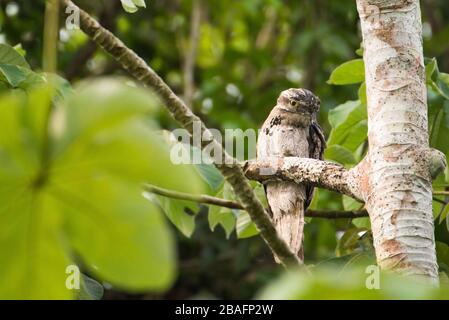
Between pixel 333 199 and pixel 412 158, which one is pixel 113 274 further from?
pixel 333 199

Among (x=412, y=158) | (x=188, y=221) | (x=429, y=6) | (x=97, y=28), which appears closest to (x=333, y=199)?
(x=429, y=6)

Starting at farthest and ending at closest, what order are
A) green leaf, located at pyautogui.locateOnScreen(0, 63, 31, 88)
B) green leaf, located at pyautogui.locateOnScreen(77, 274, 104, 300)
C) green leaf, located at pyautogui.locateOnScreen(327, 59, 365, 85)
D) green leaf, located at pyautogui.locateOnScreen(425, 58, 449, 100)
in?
green leaf, located at pyautogui.locateOnScreen(327, 59, 365, 85)
green leaf, located at pyautogui.locateOnScreen(425, 58, 449, 100)
green leaf, located at pyautogui.locateOnScreen(77, 274, 104, 300)
green leaf, located at pyautogui.locateOnScreen(0, 63, 31, 88)


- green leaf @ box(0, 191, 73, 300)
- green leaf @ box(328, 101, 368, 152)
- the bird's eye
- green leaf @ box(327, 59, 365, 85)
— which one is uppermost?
the bird's eye

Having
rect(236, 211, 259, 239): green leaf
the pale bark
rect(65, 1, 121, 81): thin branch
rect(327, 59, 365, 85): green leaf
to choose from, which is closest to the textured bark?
the pale bark

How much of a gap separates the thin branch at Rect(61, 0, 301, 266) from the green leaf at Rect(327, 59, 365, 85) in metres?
1.42

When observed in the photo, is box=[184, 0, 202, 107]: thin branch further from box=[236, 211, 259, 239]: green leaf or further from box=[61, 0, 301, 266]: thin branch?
box=[61, 0, 301, 266]: thin branch

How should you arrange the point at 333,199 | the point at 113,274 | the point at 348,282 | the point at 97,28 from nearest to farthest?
the point at 348,282 → the point at 113,274 → the point at 97,28 → the point at 333,199

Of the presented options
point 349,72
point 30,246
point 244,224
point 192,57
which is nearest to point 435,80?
point 349,72

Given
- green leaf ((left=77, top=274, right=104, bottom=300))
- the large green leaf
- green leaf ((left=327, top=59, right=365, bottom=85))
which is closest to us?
the large green leaf

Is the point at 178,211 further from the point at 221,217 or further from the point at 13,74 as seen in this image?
the point at 13,74

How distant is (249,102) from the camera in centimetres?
632

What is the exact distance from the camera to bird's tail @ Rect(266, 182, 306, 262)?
2992 millimetres

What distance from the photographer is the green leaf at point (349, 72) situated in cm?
298

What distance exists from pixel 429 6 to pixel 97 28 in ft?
17.2
